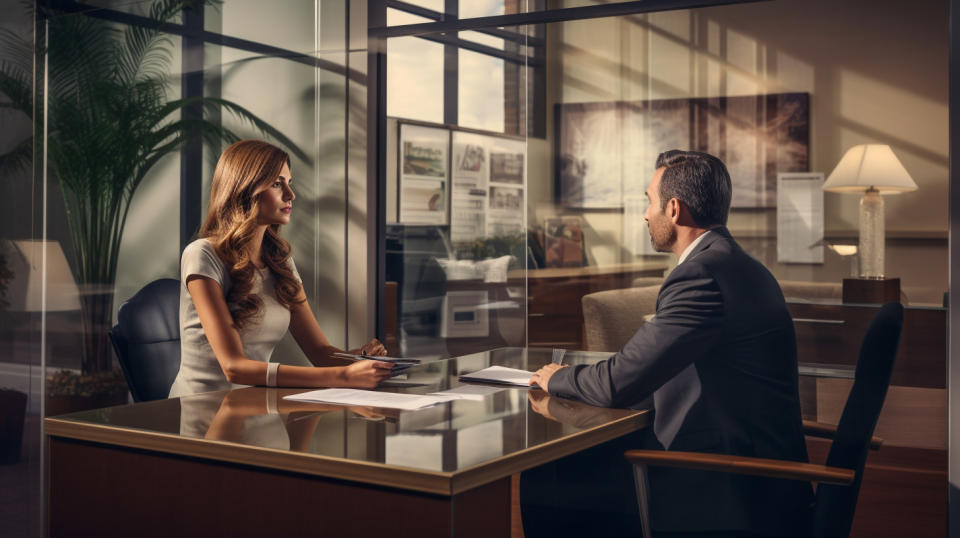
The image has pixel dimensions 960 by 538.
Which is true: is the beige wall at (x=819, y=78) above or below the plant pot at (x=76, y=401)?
above

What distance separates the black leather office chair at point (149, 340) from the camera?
2.84m

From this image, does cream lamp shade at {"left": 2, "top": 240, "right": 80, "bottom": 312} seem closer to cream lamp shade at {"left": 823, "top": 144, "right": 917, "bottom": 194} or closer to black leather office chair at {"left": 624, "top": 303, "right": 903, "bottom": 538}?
black leather office chair at {"left": 624, "top": 303, "right": 903, "bottom": 538}

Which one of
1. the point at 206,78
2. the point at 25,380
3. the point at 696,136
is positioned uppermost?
the point at 206,78

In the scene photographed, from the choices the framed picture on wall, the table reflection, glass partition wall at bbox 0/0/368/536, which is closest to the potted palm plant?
glass partition wall at bbox 0/0/368/536

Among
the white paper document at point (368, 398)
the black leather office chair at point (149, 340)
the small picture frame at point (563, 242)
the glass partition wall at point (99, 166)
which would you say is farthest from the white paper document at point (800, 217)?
the black leather office chair at point (149, 340)

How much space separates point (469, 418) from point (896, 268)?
97.4 inches

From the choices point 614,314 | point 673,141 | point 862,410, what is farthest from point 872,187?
point 862,410

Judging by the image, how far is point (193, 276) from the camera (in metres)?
2.81

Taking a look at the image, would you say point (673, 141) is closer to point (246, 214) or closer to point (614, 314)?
point (614, 314)

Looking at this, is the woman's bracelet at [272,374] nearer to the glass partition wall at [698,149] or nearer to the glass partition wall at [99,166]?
the glass partition wall at [99,166]

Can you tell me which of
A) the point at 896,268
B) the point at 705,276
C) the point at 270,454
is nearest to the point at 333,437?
the point at 270,454

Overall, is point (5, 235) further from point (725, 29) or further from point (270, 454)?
point (725, 29)

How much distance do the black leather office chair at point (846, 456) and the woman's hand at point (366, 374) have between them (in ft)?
2.42

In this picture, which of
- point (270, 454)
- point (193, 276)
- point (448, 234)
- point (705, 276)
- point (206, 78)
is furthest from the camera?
point (448, 234)
